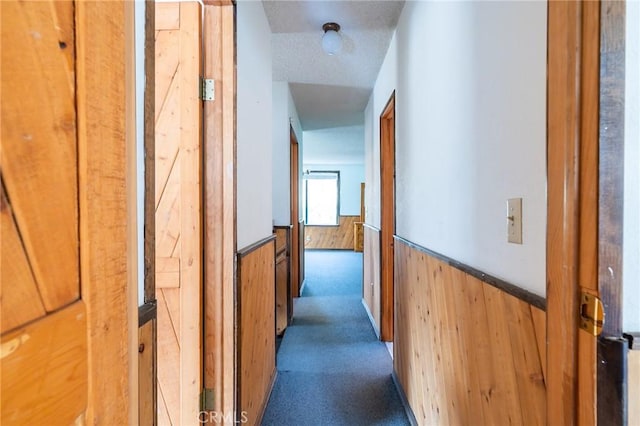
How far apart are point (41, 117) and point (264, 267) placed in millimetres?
1802

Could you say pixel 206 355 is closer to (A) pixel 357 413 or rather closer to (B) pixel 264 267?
(B) pixel 264 267

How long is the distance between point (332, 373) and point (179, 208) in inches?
67.1

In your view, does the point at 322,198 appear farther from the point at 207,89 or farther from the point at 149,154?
the point at 149,154

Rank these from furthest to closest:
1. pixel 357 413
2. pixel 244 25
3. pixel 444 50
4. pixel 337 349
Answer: pixel 337 349 < pixel 357 413 < pixel 244 25 < pixel 444 50

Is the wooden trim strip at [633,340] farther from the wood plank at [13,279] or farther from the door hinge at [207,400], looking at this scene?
the door hinge at [207,400]

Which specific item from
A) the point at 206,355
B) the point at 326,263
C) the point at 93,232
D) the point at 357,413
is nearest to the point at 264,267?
the point at 206,355

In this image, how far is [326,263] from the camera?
24.0 ft

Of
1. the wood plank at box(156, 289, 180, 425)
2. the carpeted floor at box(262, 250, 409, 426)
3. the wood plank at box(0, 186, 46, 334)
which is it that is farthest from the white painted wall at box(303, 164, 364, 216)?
the wood plank at box(0, 186, 46, 334)

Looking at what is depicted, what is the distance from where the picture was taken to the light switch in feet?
2.82

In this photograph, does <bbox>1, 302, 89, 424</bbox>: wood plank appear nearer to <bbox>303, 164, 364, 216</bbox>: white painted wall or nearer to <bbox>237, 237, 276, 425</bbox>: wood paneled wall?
<bbox>237, 237, 276, 425</bbox>: wood paneled wall

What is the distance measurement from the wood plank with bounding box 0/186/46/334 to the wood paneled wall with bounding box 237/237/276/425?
3.73 ft

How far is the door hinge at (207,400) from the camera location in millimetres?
1453

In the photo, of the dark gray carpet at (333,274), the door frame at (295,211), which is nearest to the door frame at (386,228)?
the door frame at (295,211)

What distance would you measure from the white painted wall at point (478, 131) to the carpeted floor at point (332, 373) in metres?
1.07
